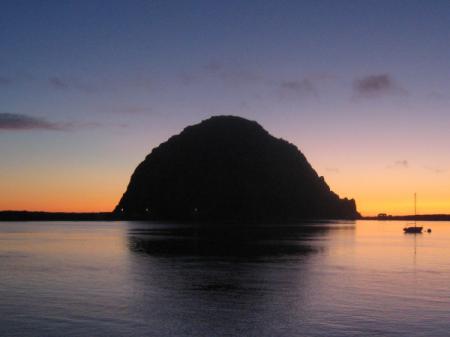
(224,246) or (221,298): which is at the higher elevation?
(221,298)

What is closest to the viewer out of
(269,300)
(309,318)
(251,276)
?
(309,318)

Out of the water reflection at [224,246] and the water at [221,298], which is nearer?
the water at [221,298]

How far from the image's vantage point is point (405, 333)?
21.6 metres

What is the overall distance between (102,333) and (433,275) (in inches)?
1155

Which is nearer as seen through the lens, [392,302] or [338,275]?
[392,302]

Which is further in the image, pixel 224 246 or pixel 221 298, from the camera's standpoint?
pixel 224 246

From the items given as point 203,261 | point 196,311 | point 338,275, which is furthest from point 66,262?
point 196,311

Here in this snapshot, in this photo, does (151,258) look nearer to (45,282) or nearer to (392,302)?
(45,282)

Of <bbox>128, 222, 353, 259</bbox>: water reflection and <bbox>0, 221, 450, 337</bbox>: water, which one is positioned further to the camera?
<bbox>128, 222, 353, 259</bbox>: water reflection

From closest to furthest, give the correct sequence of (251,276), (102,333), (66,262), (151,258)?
(102,333) → (251,276) → (66,262) → (151,258)

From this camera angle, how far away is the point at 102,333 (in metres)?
21.0

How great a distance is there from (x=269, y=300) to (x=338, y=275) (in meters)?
13.9

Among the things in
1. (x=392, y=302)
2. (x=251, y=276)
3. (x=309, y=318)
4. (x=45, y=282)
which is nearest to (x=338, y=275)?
(x=251, y=276)

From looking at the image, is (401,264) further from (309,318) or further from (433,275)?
(309,318)
